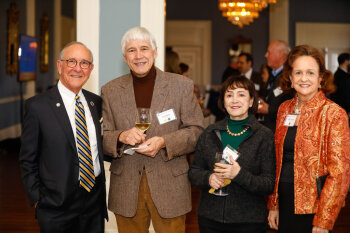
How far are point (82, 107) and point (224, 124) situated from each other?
0.76 metres

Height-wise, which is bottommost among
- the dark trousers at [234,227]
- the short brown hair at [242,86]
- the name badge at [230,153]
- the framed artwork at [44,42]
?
the dark trousers at [234,227]

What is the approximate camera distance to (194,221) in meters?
4.92

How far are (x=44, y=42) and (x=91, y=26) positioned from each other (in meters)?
8.44

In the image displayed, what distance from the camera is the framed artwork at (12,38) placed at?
953cm

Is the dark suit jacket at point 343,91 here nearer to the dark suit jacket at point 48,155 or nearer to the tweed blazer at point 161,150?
the tweed blazer at point 161,150

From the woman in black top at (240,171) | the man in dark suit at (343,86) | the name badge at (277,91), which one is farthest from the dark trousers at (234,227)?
the man in dark suit at (343,86)

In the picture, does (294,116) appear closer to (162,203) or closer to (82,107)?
(162,203)

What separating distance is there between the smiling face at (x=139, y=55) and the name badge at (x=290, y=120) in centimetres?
79

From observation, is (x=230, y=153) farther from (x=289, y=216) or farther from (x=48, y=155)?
(x=48, y=155)

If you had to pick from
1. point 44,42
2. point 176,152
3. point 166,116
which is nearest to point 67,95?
point 166,116

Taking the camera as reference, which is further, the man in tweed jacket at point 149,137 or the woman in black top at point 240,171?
the man in tweed jacket at point 149,137

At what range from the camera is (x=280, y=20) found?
42.9 ft

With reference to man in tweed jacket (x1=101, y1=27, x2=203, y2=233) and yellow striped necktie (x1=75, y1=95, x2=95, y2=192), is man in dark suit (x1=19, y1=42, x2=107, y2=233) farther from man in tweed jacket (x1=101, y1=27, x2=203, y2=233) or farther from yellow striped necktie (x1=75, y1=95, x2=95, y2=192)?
man in tweed jacket (x1=101, y1=27, x2=203, y2=233)

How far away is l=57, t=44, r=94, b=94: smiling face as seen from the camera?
2521 mm
